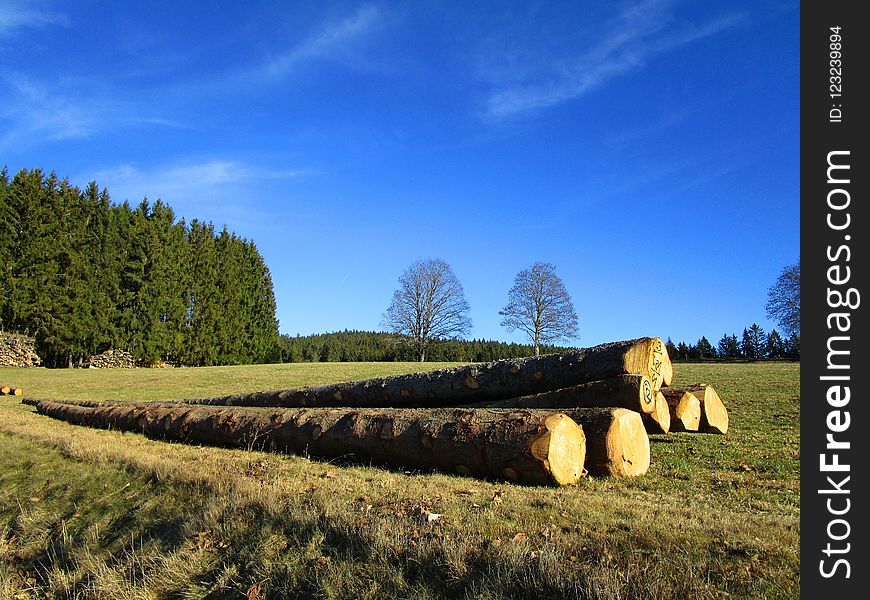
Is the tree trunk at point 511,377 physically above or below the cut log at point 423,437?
above

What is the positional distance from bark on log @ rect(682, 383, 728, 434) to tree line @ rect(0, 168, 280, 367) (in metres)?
38.9

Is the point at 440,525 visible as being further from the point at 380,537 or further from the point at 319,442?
the point at 319,442

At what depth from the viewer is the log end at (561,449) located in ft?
20.3

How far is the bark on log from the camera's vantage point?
10023mm

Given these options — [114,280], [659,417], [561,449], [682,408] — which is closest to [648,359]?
[659,417]

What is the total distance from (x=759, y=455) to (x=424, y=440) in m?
5.32

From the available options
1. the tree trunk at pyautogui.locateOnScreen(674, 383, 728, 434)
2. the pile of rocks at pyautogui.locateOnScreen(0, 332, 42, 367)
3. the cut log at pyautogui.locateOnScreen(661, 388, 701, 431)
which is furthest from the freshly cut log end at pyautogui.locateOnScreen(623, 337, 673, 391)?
the pile of rocks at pyautogui.locateOnScreen(0, 332, 42, 367)

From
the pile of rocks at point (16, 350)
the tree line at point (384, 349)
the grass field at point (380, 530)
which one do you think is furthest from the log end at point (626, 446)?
the tree line at point (384, 349)

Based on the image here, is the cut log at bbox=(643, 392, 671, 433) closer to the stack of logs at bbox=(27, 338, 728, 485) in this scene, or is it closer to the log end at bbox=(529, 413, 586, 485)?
the stack of logs at bbox=(27, 338, 728, 485)

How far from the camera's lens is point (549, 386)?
8930mm

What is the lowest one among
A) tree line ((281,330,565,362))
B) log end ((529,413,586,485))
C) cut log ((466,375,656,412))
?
log end ((529,413,586,485))

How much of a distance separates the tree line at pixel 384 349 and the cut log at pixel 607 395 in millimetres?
43681

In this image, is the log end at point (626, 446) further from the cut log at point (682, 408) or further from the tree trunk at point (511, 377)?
the cut log at point (682, 408)

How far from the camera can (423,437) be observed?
723 cm
